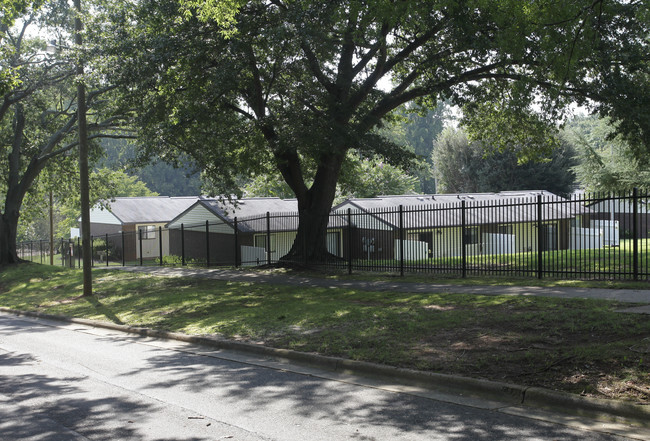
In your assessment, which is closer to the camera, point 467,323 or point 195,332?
point 467,323

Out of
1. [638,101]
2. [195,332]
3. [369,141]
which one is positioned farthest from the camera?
[369,141]

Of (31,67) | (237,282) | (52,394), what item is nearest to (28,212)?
(31,67)

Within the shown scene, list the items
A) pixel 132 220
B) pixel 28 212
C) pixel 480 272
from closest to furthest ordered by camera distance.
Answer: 1. pixel 480 272
2. pixel 28 212
3. pixel 132 220

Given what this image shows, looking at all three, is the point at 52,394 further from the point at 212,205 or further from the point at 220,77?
the point at 212,205

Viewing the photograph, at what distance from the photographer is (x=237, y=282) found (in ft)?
61.6

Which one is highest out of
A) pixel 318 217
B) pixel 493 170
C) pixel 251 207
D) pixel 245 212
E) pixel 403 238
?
pixel 493 170

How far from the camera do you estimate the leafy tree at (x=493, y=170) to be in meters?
53.6

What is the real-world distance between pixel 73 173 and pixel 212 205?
25.6ft

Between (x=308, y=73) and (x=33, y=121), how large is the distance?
695 inches

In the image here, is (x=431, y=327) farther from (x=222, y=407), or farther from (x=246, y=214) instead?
(x=246, y=214)

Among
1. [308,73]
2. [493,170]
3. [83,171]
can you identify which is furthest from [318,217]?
[493,170]

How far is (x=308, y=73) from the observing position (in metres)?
19.2

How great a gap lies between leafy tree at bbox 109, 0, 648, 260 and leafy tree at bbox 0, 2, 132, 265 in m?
6.99

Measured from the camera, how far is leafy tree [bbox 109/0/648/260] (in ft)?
50.7
